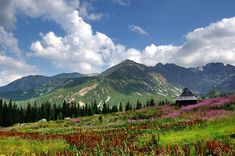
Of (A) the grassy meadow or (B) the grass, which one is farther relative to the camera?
(B) the grass

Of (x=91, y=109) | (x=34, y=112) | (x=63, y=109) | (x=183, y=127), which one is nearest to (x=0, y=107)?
(x=34, y=112)

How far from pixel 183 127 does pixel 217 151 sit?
15.0m

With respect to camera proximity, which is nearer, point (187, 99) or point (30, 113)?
point (187, 99)

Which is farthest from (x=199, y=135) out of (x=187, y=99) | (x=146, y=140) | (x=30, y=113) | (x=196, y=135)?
(x=30, y=113)

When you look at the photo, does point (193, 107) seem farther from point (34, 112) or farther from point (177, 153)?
point (34, 112)

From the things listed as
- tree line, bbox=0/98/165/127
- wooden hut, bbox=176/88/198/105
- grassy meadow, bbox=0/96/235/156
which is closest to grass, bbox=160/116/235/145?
grassy meadow, bbox=0/96/235/156

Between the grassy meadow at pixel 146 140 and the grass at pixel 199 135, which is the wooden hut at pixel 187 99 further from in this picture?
the grass at pixel 199 135

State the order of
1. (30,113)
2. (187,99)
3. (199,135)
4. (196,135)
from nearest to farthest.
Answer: (199,135) < (196,135) < (187,99) < (30,113)

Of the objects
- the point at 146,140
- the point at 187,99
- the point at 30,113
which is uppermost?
the point at 187,99

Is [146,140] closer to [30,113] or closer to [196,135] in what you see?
[196,135]

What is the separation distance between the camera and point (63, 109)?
139m

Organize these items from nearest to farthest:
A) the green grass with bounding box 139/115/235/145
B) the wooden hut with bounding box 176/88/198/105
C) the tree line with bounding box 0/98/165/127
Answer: the green grass with bounding box 139/115/235/145
the wooden hut with bounding box 176/88/198/105
the tree line with bounding box 0/98/165/127

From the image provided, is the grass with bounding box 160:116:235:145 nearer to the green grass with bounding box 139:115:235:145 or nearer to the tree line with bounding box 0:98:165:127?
the green grass with bounding box 139:115:235:145

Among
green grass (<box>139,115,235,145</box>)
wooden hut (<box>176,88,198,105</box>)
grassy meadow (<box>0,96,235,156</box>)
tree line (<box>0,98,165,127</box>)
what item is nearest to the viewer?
grassy meadow (<box>0,96,235,156</box>)
